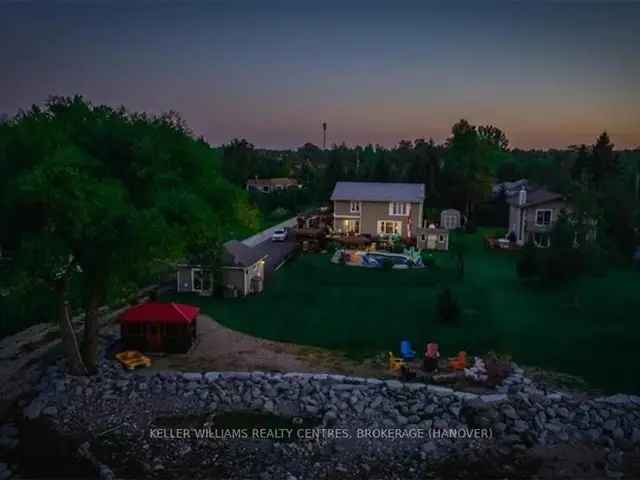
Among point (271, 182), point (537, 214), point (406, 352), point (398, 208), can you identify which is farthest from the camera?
point (271, 182)

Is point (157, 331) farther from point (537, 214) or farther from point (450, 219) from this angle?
point (450, 219)

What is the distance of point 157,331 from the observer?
988 centimetres

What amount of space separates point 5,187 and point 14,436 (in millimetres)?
3454

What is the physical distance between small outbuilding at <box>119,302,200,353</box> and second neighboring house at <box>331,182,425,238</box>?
12.8 meters

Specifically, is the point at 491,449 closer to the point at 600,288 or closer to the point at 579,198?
the point at 579,198

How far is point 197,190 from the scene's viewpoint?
31.7 ft

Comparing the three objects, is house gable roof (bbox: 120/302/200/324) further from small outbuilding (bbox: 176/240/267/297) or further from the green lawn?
small outbuilding (bbox: 176/240/267/297)

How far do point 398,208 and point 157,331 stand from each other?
14.0 metres

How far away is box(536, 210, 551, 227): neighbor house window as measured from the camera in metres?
20.9

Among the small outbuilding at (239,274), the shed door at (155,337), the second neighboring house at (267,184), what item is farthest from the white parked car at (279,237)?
the second neighboring house at (267,184)

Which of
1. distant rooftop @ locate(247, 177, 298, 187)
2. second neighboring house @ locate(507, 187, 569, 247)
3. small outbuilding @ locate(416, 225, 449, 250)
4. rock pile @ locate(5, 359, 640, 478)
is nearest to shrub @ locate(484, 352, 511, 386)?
rock pile @ locate(5, 359, 640, 478)

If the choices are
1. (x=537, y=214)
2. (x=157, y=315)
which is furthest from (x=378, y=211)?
(x=157, y=315)

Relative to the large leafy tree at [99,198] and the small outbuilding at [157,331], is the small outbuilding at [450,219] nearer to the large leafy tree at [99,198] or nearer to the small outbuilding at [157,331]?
the large leafy tree at [99,198]

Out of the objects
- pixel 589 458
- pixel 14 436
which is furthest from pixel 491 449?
pixel 14 436
